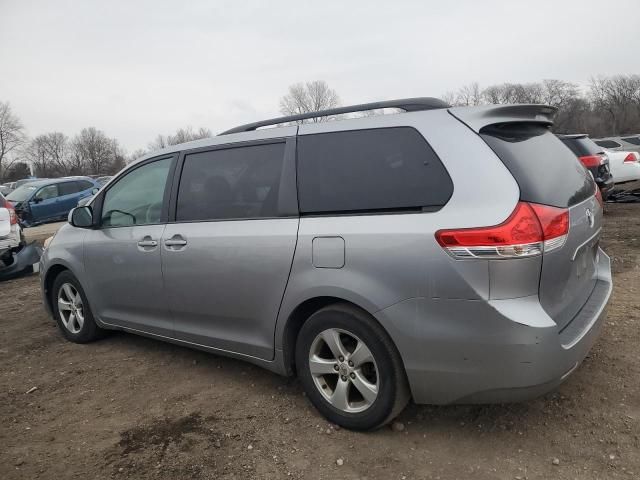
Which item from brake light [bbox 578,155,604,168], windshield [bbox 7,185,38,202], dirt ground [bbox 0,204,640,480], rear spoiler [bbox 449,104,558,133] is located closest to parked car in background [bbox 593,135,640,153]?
brake light [bbox 578,155,604,168]

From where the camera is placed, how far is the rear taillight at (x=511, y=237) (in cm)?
230

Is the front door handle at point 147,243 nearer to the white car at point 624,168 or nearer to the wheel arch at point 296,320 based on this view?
the wheel arch at point 296,320

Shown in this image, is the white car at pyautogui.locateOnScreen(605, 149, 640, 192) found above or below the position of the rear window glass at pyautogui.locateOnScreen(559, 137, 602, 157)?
below

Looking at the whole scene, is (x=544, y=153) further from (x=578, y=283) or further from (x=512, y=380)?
(x=512, y=380)

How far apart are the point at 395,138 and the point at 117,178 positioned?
267 cm

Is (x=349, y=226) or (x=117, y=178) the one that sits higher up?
(x=117, y=178)

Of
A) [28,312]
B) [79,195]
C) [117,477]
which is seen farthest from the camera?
[79,195]

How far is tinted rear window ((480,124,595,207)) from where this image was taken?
2453mm

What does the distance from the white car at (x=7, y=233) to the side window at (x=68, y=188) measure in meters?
10.5

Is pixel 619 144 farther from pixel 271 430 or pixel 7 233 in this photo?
pixel 271 430

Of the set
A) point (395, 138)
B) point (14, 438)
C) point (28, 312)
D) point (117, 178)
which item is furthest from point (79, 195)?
point (395, 138)

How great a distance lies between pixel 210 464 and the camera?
8.79 feet

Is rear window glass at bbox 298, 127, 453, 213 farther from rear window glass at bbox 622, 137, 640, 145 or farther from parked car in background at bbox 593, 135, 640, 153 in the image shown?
rear window glass at bbox 622, 137, 640, 145

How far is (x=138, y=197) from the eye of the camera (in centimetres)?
411
